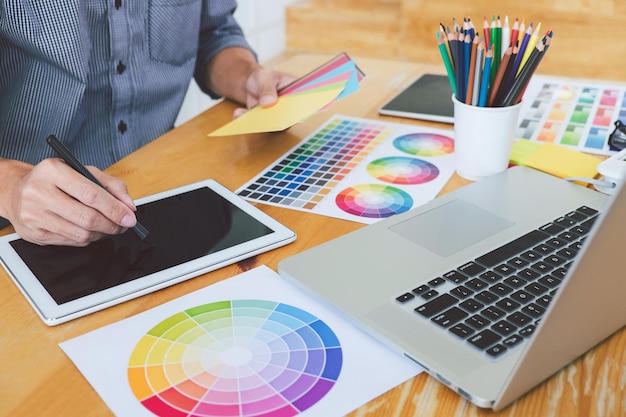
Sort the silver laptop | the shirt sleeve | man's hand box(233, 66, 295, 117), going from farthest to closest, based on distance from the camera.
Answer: the shirt sleeve → man's hand box(233, 66, 295, 117) → the silver laptop

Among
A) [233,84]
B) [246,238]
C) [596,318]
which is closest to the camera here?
[596,318]

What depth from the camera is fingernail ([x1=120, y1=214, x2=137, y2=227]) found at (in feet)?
2.31

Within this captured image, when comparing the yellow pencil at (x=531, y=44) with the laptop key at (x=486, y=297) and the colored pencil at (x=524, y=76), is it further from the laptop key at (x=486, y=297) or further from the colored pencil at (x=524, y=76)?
the laptop key at (x=486, y=297)

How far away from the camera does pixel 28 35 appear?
3.20ft

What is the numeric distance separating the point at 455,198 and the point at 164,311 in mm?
382

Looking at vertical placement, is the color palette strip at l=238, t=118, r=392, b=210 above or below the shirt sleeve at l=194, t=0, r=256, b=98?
below

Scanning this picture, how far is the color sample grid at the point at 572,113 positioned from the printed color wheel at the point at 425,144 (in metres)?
0.11

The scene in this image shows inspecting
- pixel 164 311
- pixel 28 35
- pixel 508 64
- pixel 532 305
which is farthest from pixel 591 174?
pixel 28 35

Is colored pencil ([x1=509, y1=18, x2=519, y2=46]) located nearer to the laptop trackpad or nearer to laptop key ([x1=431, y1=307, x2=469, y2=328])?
the laptop trackpad

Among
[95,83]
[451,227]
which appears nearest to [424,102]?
[451,227]

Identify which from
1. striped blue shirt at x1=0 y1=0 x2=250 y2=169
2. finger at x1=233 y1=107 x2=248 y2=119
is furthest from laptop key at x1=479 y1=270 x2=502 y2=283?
striped blue shirt at x1=0 y1=0 x2=250 y2=169

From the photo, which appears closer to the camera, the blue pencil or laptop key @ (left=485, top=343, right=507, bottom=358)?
laptop key @ (left=485, top=343, right=507, bottom=358)

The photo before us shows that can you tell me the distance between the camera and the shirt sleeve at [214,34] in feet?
4.39

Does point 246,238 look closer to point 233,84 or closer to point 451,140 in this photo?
point 451,140
